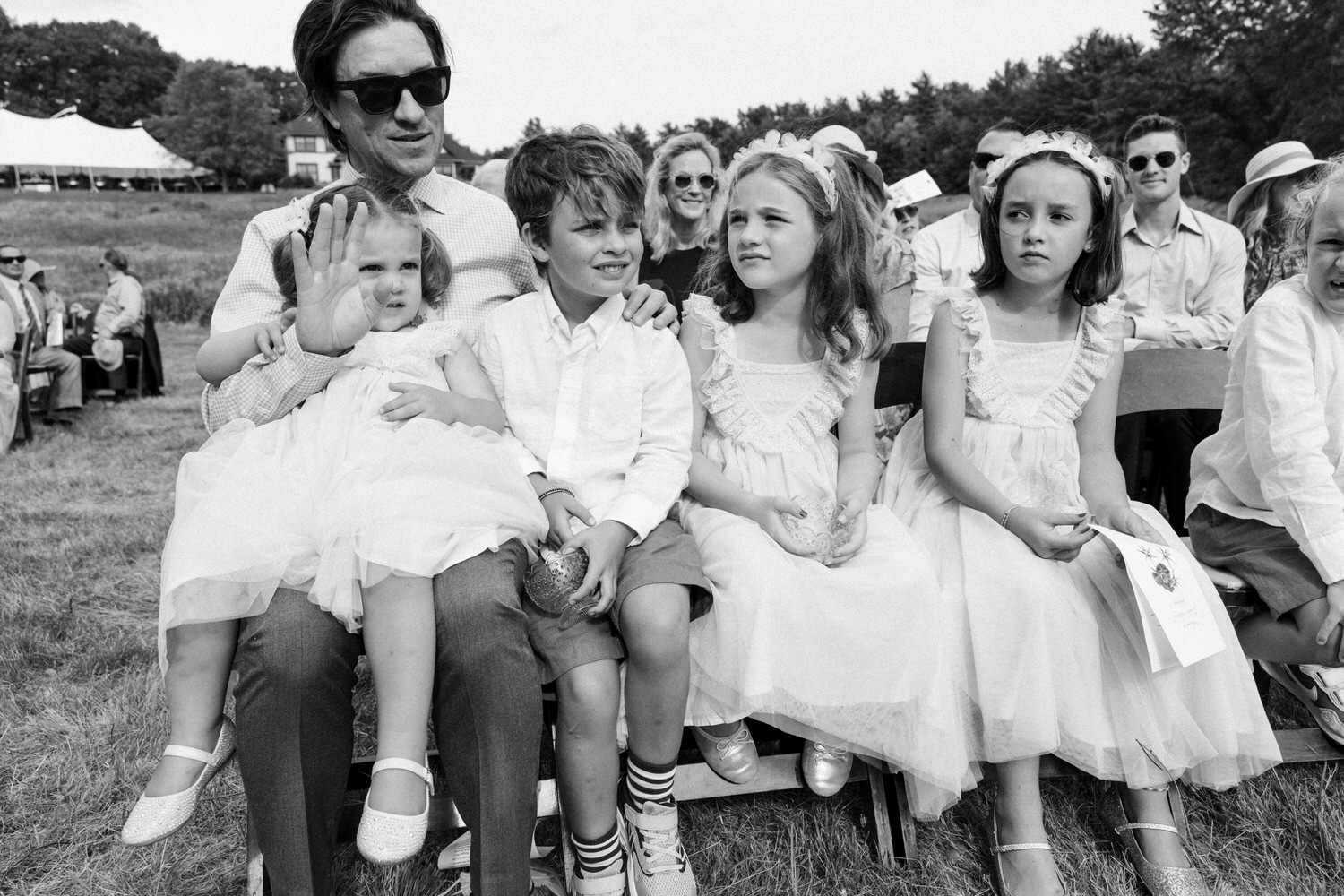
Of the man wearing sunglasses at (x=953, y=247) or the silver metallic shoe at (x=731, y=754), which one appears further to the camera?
the man wearing sunglasses at (x=953, y=247)

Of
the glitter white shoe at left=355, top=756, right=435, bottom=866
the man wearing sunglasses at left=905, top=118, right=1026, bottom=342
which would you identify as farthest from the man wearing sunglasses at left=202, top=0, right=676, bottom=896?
the man wearing sunglasses at left=905, top=118, right=1026, bottom=342

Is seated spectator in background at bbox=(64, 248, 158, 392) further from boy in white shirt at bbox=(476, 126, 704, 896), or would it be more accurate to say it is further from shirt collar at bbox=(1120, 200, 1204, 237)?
shirt collar at bbox=(1120, 200, 1204, 237)

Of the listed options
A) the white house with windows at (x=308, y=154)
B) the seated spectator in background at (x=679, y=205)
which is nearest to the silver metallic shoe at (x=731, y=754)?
the seated spectator in background at (x=679, y=205)

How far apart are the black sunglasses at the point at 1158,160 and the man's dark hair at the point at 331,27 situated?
3.75 metres

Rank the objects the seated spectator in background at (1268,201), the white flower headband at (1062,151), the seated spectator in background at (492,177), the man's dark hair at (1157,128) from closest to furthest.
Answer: the white flower headband at (1062,151)
the man's dark hair at (1157,128)
the seated spectator in background at (1268,201)
the seated spectator in background at (492,177)

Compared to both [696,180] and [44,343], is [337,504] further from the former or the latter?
[44,343]

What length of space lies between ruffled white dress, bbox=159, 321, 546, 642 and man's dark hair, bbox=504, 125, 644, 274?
0.56 m

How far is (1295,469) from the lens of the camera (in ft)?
7.50

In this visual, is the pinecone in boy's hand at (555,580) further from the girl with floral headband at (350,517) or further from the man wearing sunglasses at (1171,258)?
the man wearing sunglasses at (1171,258)

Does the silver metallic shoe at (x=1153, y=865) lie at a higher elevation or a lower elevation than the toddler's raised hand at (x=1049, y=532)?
lower

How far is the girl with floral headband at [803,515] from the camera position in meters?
2.05

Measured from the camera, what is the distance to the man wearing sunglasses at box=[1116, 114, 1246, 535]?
439cm

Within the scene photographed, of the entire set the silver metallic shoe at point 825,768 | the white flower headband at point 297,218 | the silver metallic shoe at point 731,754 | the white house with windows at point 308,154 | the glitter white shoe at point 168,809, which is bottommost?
the silver metallic shoe at point 825,768

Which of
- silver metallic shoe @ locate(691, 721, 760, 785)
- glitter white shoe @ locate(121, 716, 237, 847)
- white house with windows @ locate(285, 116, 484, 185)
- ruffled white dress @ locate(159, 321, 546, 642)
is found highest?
white house with windows @ locate(285, 116, 484, 185)
